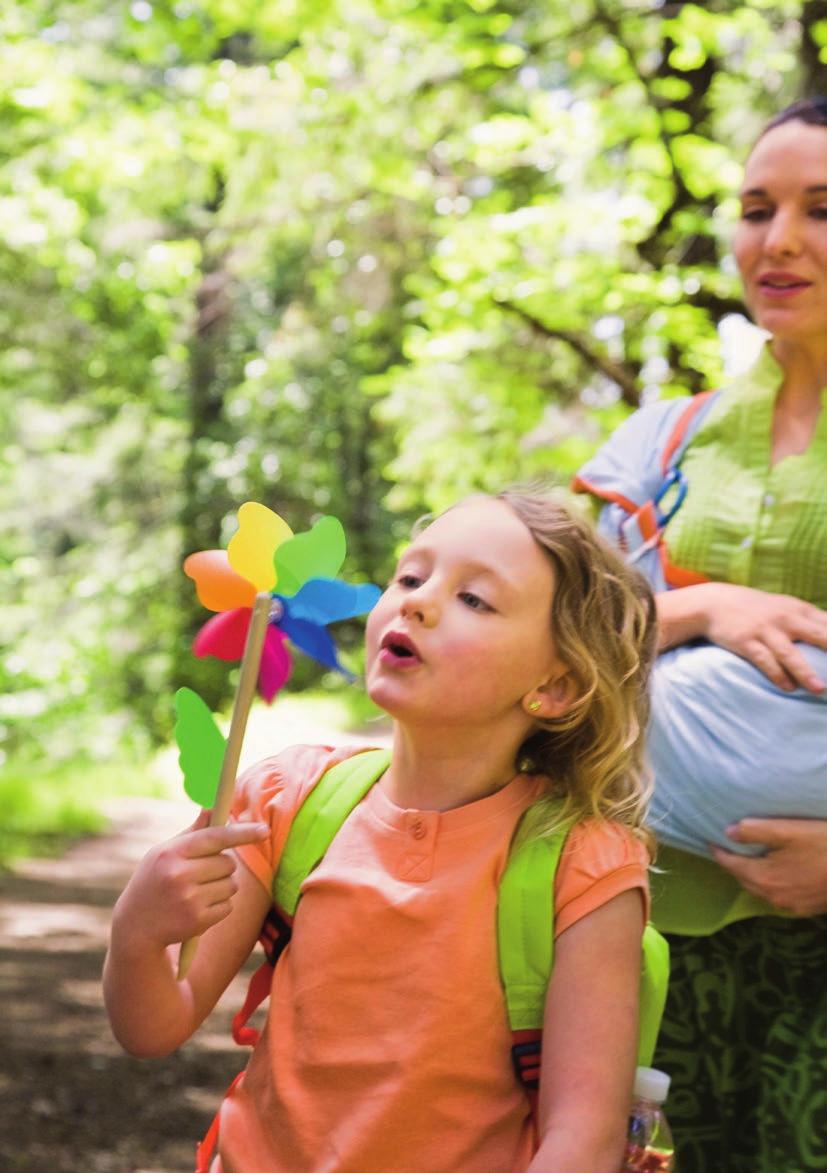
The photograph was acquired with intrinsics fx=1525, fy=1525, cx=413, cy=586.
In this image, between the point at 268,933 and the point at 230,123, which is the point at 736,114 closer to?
the point at 230,123

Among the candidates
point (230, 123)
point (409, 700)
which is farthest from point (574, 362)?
point (409, 700)

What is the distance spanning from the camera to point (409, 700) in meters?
1.70

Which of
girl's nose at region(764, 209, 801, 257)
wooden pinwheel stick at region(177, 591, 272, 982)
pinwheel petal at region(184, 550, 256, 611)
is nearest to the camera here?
wooden pinwheel stick at region(177, 591, 272, 982)

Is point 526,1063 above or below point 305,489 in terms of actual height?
above

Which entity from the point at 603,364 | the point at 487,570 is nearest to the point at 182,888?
the point at 487,570

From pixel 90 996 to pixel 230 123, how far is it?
5.51 metres

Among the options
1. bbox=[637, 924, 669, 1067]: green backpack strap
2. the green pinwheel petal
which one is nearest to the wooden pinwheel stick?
the green pinwheel petal

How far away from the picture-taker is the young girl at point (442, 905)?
164 centimetres

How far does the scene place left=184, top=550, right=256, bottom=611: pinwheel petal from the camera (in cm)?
168

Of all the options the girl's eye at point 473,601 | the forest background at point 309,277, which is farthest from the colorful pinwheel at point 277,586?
the forest background at point 309,277

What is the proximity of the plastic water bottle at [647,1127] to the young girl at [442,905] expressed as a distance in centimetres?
12

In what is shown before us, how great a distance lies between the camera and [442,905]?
1730 mm

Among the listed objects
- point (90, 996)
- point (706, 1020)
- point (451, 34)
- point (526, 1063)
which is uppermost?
point (451, 34)

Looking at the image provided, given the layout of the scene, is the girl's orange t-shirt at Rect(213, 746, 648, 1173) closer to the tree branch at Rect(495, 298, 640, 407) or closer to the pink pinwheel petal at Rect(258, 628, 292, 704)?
the pink pinwheel petal at Rect(258, 628, 292, 704)
